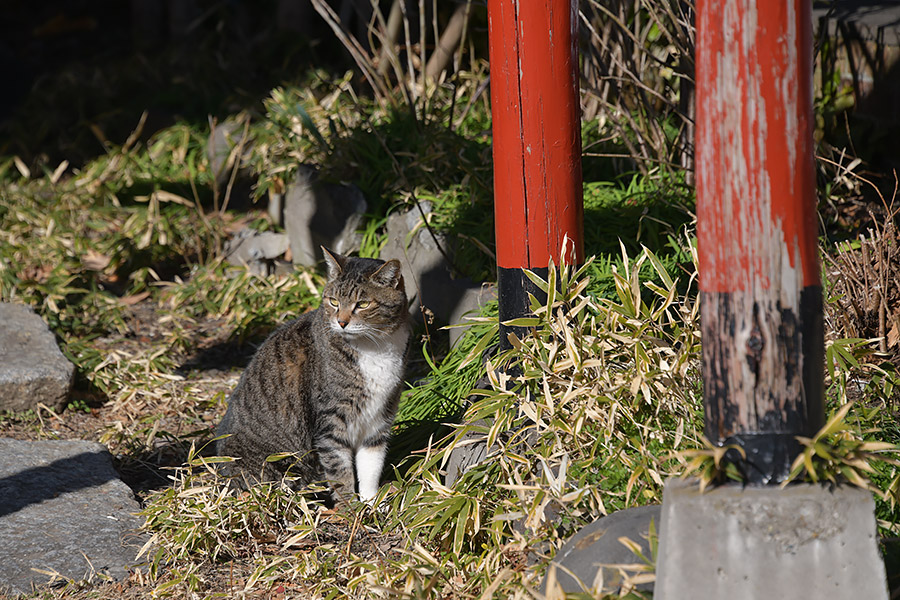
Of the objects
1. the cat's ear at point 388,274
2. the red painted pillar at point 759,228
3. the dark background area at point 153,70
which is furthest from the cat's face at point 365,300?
the dark background area at point 153,70

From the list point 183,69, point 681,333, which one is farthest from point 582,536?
point 183,69

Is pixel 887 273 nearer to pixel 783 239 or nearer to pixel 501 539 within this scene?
pixel 783 239

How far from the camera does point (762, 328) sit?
1903 millimetres

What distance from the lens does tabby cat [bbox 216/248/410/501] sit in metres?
3.31

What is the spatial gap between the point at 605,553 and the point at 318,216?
11.5ft

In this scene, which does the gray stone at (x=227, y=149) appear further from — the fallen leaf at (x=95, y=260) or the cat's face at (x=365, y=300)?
the cat's face at (x=365, y=300)

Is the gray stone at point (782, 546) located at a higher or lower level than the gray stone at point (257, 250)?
lower

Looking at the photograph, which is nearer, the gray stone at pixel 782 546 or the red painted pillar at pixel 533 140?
the gray stone at pixel 782 546

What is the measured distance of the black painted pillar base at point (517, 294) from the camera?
9.67 ft

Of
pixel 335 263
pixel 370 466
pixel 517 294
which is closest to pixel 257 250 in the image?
pixel 335 263

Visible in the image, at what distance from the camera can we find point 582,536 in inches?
90.8

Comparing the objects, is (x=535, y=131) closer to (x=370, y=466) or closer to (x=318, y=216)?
Result: (x=370, y=466)

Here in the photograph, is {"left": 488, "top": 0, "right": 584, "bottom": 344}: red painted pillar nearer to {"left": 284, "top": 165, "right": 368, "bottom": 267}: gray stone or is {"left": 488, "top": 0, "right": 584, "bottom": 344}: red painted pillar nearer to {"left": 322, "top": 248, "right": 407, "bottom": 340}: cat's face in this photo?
{"left": 322, "top": 248, "right": 407, "bottom": 340}: cat's face

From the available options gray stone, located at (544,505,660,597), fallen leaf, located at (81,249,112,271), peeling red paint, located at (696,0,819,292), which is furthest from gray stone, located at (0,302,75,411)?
peeling red paint, located at (696,0,819,292)
